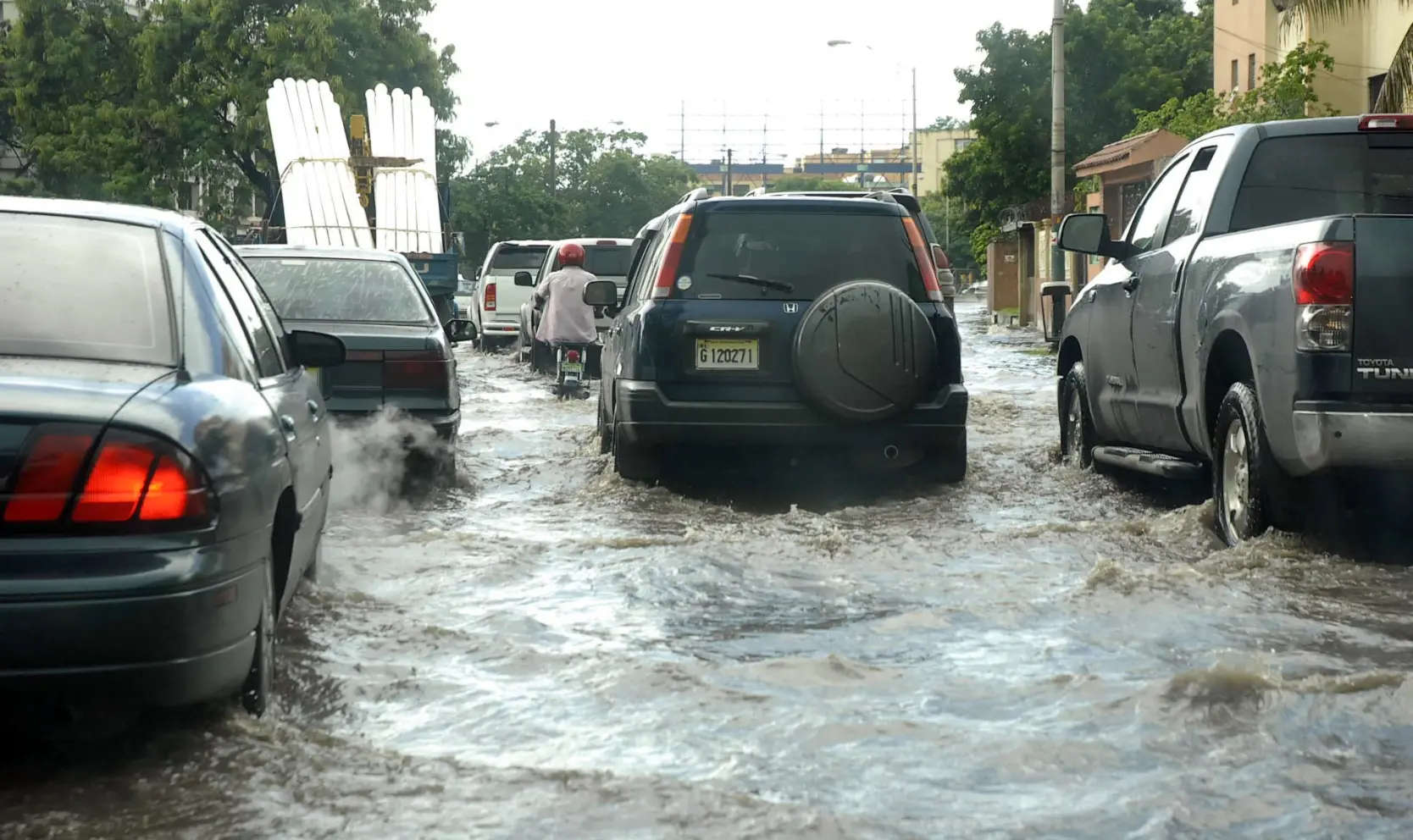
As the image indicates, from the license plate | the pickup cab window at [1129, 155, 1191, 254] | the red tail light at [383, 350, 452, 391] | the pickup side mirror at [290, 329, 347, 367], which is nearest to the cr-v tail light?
the pickup side mirror at [290, 329, 347, 367]

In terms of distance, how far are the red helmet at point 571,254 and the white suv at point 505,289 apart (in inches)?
420

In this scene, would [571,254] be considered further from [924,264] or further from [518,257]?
[518,257]

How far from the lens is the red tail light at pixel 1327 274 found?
21.5ft

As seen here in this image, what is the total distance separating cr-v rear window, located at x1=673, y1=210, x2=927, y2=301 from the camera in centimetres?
917

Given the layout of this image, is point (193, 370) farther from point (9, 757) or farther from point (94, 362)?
point (9, 757)

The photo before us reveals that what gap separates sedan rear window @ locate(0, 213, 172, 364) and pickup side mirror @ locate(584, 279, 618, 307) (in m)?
6.67

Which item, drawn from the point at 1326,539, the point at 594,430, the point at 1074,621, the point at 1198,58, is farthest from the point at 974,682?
the point at 1198,58

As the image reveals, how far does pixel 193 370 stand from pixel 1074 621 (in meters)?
2.95

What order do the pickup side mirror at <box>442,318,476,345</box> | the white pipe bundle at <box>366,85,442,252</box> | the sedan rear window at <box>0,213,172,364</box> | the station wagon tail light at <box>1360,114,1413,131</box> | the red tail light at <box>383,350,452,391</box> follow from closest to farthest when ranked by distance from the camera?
1. the sedan rear window at <box>0,213,172,364</box>
2. the station wagon tail light at <box>1360,114,1413,131</box>
3. the red tail light at <box>383,350,452,391</box>
4. the pickup side mirror at <box>442,318,476,345</box>
5. the white pipe bundle at <box>366,85,442,252</box>

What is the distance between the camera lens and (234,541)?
4.16 metres

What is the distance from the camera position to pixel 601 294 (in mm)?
11656

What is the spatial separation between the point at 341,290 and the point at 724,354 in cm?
265

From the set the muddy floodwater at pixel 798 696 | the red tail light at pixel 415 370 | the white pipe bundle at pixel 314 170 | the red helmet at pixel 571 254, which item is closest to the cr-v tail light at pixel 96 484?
the muddy floodwater at pixel 798 696

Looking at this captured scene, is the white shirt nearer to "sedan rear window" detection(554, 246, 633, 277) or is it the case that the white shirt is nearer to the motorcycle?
the motorcycle
